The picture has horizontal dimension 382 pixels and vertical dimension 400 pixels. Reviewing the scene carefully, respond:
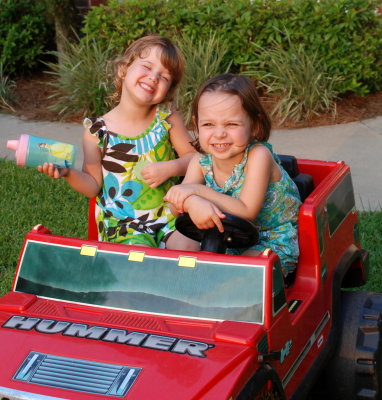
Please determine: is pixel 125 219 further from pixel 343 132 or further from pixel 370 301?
pixel 343 132

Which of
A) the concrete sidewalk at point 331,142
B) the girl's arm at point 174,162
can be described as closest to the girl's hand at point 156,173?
the girl's arm at point 174,162

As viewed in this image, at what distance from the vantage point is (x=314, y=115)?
7102 millimetres

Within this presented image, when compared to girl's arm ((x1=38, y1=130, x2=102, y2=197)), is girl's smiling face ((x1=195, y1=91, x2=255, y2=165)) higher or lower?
higher

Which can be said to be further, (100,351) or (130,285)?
(130,285)

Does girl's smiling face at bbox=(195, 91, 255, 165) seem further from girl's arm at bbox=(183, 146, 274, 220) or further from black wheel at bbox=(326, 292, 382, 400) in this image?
black wheel at bbox=(326, 292, 382, 400)

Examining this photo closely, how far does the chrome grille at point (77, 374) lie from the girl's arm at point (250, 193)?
2.68 feet

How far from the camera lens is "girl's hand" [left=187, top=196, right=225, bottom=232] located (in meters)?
2.71

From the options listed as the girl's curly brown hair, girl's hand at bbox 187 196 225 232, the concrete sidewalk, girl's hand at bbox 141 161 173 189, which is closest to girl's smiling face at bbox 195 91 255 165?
girl's hand at bbox 187 196 225 232

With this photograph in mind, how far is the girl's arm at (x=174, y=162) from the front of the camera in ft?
11.0

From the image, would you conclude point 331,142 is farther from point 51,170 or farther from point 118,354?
point 118,354

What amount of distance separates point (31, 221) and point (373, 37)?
3877mm

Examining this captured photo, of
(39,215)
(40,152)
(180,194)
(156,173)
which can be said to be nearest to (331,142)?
(39,215)

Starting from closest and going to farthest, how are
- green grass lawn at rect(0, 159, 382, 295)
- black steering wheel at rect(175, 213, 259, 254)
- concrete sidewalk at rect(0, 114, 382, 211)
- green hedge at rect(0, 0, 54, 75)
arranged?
1. black steering wheel at rect(175, 213, 259, 254)
2. green grass lawn at rect(0, 159, 382, 295)
3. concrete sidewalk at rect(0, 114, 382, 211)
4. green hedge at rect(0, 0, 54, 75)

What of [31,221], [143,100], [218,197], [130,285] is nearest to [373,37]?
[31,221]
